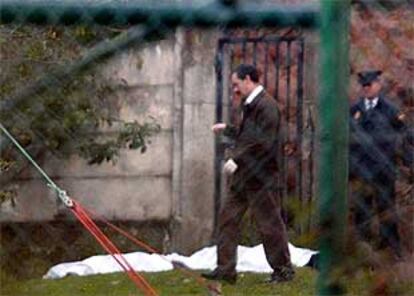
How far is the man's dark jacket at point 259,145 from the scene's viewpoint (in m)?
4.28

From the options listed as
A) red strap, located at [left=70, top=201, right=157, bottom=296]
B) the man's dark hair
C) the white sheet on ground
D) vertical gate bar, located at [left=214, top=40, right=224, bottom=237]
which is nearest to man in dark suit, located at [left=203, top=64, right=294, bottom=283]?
the man's dark hair

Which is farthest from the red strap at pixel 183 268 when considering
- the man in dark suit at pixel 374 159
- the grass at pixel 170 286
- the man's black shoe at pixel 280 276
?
the man in dark suit at pixel 374 159

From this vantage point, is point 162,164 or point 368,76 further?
point 162,164

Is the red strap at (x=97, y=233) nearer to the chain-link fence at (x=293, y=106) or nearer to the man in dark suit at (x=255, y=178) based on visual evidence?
the chain-link fence at (x=293, y=106)

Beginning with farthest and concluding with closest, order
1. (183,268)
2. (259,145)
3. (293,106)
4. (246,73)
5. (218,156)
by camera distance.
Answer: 1. (218,156)
2. (183,268)
3. (246,73)
4. (293,106)
5. (259,145)

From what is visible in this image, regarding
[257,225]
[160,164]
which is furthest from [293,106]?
[160,164]

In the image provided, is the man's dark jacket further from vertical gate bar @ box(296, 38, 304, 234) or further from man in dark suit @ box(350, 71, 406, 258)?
man in dark suit @ box(350, 71, 406, 258)

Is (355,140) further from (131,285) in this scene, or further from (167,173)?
(167,173)

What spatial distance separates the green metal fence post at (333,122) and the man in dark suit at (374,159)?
42 millimetres

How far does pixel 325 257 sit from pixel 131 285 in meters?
4.08

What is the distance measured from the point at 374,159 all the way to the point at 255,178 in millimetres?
1543

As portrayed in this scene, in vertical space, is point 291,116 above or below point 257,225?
above

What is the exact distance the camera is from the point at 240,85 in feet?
23.7

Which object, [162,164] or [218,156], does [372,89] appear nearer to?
[162,164]
